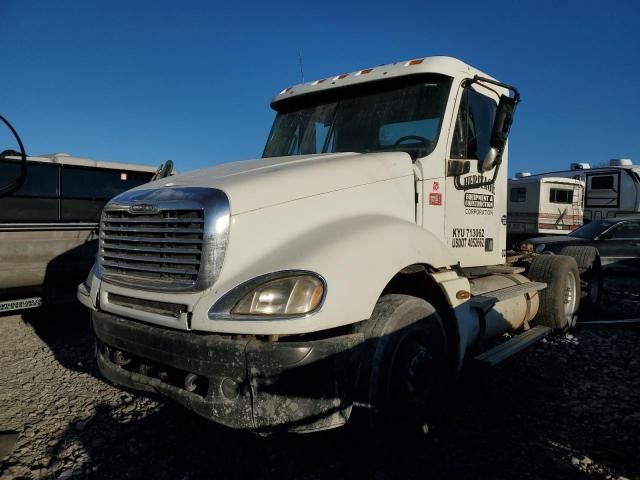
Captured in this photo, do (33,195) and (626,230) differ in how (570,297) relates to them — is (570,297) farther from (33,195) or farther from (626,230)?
(33,195)

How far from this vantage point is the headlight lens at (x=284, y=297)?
7.70ft

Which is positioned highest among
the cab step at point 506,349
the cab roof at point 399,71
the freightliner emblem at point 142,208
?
the cab roof at point 399,71

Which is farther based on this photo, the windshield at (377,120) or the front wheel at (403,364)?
the windshield at (377,120)

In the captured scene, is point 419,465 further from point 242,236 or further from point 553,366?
point 553,366

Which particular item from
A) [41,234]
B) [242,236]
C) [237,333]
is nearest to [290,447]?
[237,333]

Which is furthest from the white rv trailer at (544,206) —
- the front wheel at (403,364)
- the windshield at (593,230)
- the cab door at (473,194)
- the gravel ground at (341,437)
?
the front wheel at (403,364)

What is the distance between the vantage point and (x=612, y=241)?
10758mm

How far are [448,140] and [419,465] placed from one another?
2.41 metres

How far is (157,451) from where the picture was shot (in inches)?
120

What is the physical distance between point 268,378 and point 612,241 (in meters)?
11.0

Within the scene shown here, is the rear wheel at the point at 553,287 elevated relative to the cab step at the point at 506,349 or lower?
elevated

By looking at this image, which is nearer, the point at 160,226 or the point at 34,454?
the point at 160,226

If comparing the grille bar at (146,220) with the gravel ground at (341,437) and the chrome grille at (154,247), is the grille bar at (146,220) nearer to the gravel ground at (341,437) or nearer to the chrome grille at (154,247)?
the chrome grille at (154,247)

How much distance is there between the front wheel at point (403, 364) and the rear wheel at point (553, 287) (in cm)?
296
